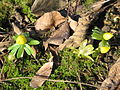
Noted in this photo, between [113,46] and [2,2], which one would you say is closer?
[113,46]

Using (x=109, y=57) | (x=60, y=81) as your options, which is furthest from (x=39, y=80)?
(x=109, y=57)

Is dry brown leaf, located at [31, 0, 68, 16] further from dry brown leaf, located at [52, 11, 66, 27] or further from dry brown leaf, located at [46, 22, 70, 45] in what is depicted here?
dry brown leaf, located at [46, 22, 70, 45]

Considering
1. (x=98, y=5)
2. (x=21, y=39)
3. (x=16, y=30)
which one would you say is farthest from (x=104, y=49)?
(x=16, y=30)

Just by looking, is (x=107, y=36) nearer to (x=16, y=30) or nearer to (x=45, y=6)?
(x=45, y=6)

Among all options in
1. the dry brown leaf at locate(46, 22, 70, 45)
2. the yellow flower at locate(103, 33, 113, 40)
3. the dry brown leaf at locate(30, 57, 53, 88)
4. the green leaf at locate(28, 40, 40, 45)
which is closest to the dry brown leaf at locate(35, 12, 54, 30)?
the dry brown leaf at locate(46, 22, 70, 45)

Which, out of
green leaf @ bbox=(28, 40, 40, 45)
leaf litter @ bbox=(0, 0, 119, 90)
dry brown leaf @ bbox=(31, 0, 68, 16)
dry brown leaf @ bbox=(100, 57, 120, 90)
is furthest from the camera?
dry brown leaf @ bbox=(31, 0, 68, 16)

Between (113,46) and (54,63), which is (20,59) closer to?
(54,63)

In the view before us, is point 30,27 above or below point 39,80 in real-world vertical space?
above
